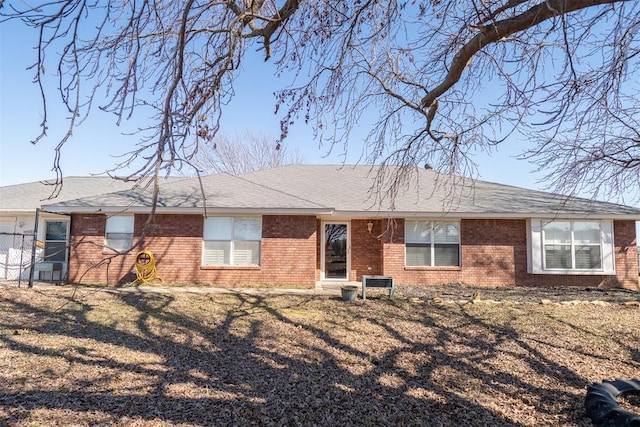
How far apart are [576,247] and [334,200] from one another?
309 inches

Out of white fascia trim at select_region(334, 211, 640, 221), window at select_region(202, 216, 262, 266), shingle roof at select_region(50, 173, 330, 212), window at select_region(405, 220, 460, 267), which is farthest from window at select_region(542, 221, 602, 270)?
window at select_region(202, 216, 262, 266)

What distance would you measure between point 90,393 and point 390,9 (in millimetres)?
5838

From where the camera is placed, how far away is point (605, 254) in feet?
42.5

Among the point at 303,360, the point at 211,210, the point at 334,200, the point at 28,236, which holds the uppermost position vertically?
the point at 334,200

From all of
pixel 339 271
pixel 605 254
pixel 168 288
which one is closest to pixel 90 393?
pixel 168 288

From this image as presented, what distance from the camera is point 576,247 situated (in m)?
13.0

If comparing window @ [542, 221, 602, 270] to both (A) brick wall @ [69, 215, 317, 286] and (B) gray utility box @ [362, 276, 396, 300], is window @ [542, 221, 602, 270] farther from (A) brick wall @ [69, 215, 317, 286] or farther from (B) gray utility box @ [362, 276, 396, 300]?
(A) brick wall @ [69, 215, 317, 286]

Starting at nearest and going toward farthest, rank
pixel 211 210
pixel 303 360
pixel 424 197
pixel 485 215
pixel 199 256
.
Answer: pixel 303 360, pixel 211 210, pixel 199 256, pixel 485 215, pixel 424 197

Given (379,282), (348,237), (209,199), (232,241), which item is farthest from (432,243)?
(209,199)

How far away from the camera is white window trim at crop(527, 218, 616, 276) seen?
12.9 metres

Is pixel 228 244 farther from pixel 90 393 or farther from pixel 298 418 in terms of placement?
pixel 298 418

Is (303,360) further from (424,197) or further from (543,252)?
(543,252)

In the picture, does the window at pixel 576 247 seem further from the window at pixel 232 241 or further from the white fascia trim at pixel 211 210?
the window at pixel 232 241

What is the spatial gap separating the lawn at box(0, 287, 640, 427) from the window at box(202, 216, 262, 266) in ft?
8.57
